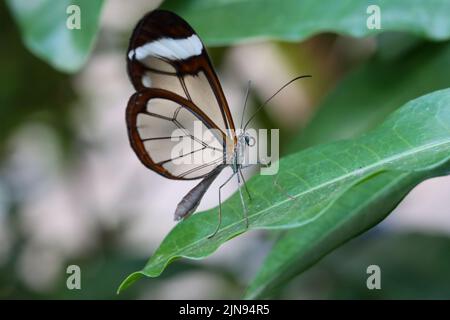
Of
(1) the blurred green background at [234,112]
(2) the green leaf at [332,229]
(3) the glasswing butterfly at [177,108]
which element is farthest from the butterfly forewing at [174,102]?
(2) the green leaf at [332,229]

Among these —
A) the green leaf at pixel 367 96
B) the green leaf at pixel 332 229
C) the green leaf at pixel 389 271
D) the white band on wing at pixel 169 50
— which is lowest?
the green leaf at pixel 332 229

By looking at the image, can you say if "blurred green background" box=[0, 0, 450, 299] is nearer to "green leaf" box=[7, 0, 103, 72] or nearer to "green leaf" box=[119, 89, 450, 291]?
"green leaf" box=[7, 0, 103, 72]

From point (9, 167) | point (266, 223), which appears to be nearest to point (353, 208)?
point (266, 223)

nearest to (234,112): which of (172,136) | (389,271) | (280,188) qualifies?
(389,271)

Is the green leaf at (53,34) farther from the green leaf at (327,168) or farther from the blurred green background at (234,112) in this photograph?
the green leaf at (327,168)

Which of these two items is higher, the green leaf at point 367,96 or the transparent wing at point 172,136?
the green leaf at point 367,96

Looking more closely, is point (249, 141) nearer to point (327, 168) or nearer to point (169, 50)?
point (169, 50)
